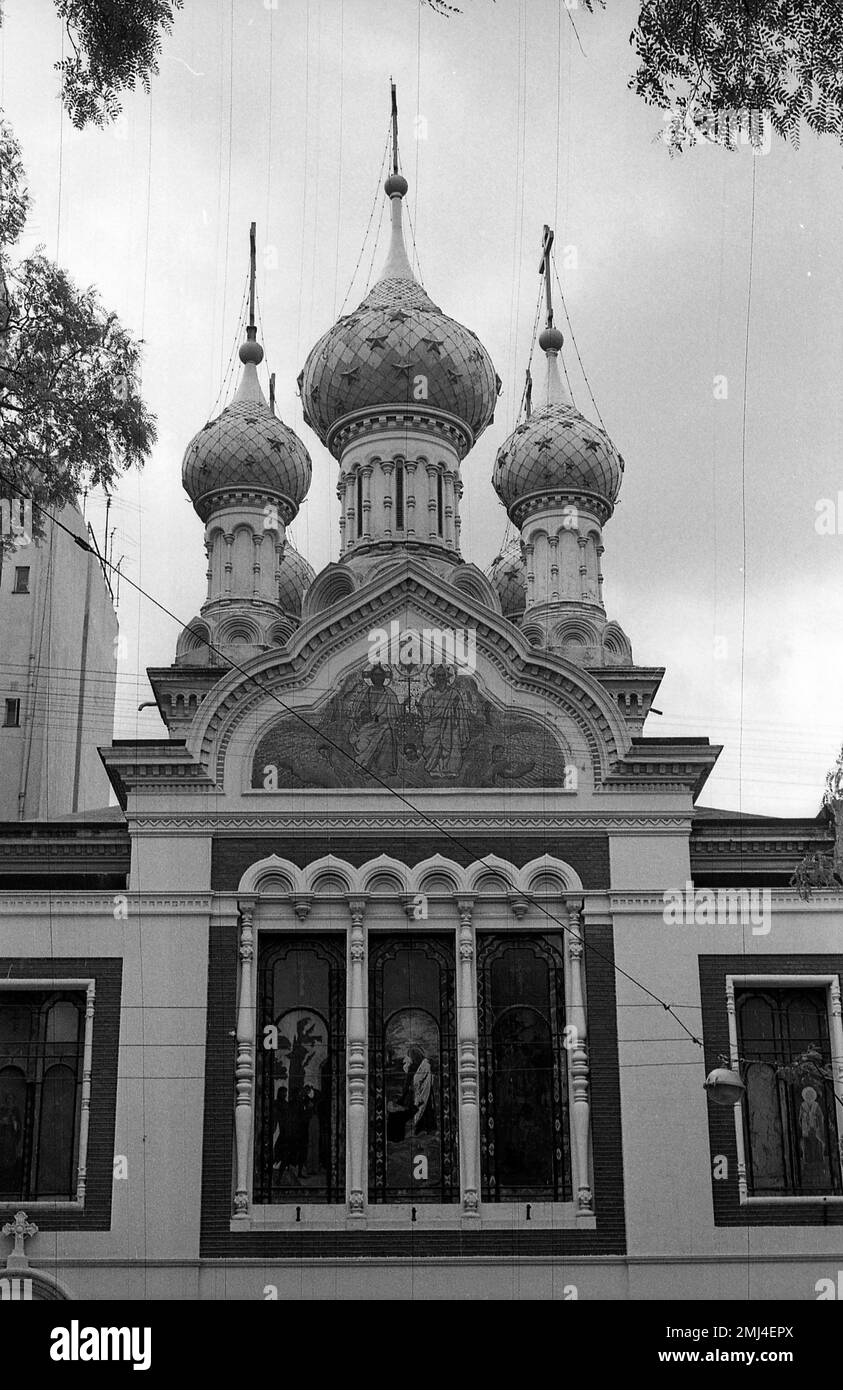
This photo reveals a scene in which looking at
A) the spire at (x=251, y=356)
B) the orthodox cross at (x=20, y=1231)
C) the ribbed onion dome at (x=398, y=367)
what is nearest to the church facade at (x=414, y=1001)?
the orthodox cross at (x=20, y=1231)

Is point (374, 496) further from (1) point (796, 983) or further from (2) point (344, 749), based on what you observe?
(1) point (796, 983)

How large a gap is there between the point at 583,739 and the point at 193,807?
4344 mm

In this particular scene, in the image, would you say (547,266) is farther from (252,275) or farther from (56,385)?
(56,385)

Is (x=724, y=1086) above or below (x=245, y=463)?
below

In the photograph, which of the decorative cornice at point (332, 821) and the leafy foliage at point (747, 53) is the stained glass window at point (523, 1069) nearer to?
the decorative cornice at point (332, 821)

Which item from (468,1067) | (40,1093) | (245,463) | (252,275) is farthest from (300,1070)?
(252,275)

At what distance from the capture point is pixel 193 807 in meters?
19.7

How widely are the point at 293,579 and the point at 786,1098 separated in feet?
54.9

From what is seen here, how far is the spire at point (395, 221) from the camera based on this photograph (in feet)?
92.5

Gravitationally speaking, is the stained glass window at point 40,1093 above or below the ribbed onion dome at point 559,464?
below

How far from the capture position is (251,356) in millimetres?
31719

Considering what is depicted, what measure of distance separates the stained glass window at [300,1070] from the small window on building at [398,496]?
8.25m

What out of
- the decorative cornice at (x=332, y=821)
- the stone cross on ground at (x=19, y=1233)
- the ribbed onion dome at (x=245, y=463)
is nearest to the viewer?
the stone cross on ground at (x=19, y=1233)

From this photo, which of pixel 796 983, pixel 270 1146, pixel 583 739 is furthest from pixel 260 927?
pixel 796 983
